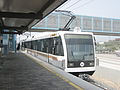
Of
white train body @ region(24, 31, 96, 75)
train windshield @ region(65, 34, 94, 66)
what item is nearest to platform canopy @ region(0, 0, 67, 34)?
white train body @ region(24, 31, 96, 75)

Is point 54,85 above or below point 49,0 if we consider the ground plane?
below

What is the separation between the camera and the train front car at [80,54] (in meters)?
11.4

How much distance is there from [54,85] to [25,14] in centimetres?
451

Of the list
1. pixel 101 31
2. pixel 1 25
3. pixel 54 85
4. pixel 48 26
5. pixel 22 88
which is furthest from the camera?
pixel 101 31

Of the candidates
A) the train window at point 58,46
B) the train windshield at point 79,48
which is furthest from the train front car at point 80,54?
the train window at point 58,46

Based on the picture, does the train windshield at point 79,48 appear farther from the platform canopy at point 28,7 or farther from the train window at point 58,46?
the platform canopy at point 28,7

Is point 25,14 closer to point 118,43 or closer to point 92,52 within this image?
point 92,52

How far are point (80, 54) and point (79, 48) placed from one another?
37 centimetres

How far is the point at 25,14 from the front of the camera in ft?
33.7

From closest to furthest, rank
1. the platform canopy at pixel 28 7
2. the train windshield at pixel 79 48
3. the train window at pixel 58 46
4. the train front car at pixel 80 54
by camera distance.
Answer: the platform canopy at pixel 28 7, the train front car at pixel 80 54, the train windshield at pixel 79 48, the train window at pixel 58 46

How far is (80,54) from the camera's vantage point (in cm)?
1170

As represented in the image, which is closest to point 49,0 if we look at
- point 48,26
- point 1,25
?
point 1,25

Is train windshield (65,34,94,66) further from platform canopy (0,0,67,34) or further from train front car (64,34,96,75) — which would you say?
platform canopy (0,0,67,34)

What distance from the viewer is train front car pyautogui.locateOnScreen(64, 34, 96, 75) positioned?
11.4 meters
